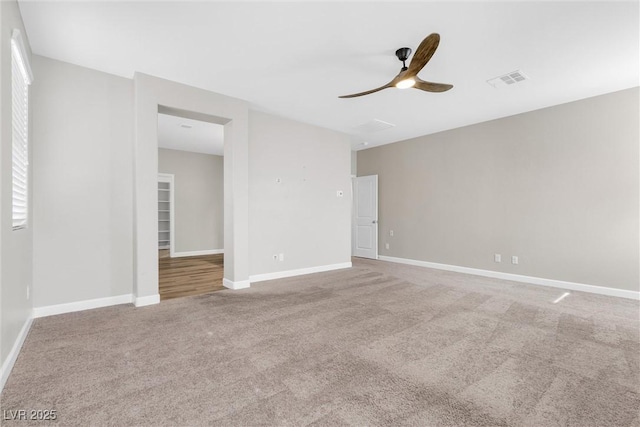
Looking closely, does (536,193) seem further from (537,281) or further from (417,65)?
(417,65)

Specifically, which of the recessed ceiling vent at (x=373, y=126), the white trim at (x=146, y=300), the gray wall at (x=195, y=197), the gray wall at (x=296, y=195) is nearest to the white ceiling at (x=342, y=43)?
the gray wall at (x=296, y=195)

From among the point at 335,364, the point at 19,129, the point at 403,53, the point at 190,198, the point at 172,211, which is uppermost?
the point at 403,53

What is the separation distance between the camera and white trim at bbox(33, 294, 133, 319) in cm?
315

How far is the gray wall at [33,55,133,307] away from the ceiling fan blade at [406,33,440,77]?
3378 mm

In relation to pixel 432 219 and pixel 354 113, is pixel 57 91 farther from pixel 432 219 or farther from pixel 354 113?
pixel 432 219

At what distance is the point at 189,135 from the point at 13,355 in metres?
4.96

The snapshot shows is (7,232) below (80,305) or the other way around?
the other way around

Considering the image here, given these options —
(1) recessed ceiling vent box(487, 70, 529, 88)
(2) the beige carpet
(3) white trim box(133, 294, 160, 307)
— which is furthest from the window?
(1) recessed ceiling vent box(487, 70, 529, 88)

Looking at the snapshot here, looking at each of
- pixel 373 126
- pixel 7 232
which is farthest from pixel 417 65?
pixel 7 232

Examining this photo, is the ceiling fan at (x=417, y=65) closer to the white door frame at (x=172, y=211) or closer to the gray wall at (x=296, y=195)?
the gray wall at (x=296, y=195)

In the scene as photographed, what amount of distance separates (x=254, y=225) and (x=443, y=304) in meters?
3.02

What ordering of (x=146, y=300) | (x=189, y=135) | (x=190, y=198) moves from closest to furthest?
(x=146, y=300) → (x=189, y=135) → (x=190, y=198)

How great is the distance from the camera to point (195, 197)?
8047 mm

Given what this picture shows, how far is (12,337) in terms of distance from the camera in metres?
2.20
